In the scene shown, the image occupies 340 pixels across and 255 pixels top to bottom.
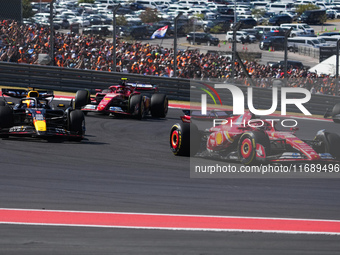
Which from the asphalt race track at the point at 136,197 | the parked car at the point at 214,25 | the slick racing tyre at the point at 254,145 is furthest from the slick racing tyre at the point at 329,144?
the parked car at the point at 214,25

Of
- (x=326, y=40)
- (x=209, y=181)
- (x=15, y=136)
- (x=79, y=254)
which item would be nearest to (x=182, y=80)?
(x=15, y=136)

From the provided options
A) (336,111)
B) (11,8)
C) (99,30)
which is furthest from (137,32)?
(336,111)

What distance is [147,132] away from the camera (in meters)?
15.7

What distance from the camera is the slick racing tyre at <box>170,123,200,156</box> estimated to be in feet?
38.7

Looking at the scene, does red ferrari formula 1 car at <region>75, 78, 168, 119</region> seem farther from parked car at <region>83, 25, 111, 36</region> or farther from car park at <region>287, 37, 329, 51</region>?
parked car at <region>83, 25, 111, 36</region>

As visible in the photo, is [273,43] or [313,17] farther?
[313,17]

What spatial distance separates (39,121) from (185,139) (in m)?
3.22

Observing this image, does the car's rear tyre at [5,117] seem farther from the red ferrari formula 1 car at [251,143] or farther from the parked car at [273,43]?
the parked car at [273,43]

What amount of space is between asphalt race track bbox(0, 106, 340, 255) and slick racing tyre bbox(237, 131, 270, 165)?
27.1 inches

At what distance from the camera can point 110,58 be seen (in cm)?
2339

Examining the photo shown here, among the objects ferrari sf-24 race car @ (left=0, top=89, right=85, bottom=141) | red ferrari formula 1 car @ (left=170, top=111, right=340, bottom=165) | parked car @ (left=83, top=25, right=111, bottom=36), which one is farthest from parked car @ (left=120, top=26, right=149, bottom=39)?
red ferrari formula 1 car @ (left=170, top=111, right=340, bottom=165)

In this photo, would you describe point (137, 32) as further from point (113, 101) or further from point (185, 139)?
point (185, 139)

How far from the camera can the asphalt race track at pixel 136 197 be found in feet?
20.7

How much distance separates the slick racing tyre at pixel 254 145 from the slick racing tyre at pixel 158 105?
24.7 feet
